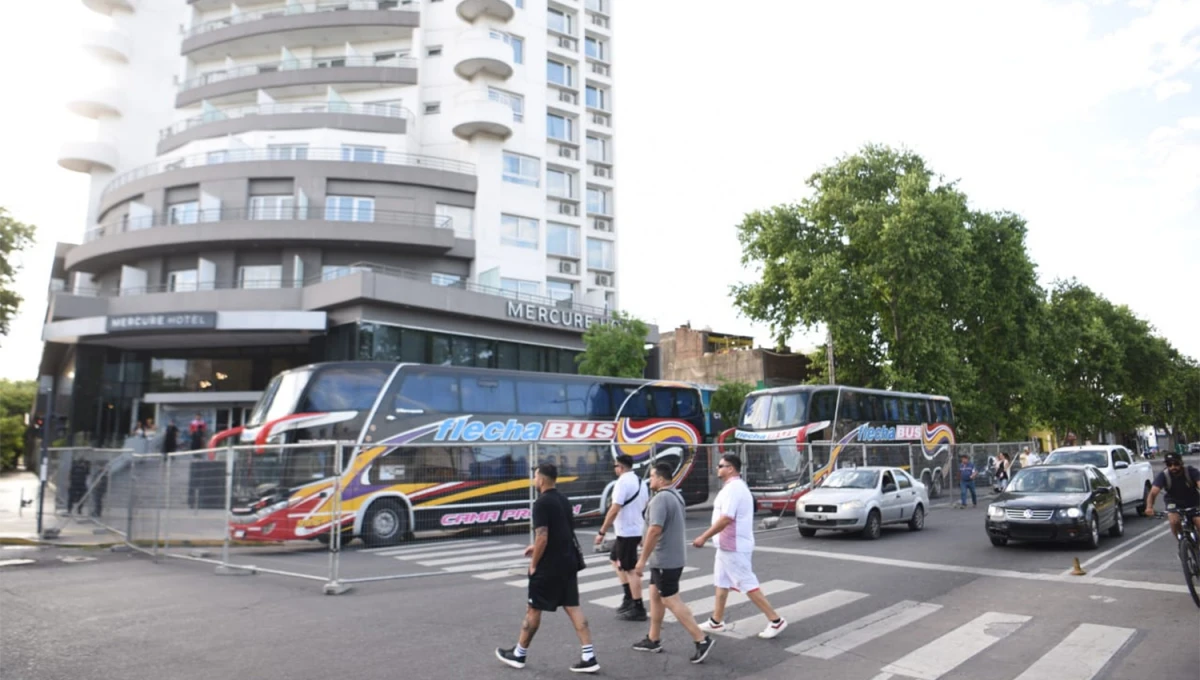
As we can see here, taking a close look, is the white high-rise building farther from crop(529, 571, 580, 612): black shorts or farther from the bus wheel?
crop(529, 571, 580, 612): black shorts

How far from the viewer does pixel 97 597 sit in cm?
1024

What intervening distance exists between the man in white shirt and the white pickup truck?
14.7m

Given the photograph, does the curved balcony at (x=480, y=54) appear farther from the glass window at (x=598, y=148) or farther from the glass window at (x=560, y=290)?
the glass window at (x=560, y=290)

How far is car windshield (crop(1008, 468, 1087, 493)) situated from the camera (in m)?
14.5

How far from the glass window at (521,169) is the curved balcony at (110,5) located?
2579cm

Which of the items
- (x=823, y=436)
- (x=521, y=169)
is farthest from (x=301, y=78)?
(x=823, y=436)

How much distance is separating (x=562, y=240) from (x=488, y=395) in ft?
88.0

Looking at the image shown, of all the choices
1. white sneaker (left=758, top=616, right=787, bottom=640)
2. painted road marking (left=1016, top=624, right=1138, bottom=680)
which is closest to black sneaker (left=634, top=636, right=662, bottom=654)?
white sneaker (left=758, top=616, right=787, bottom=640)

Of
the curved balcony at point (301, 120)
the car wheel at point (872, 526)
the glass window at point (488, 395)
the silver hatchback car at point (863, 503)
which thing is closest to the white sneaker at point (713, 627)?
the silver hatchback car at point (863, 503)

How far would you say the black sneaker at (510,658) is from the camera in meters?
6.53

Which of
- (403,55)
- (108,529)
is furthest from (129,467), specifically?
(403,55)

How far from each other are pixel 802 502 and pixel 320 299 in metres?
23.4

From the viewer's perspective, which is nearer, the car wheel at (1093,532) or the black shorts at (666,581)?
the black shorts at (666,581)

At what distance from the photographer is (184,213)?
123 ft
